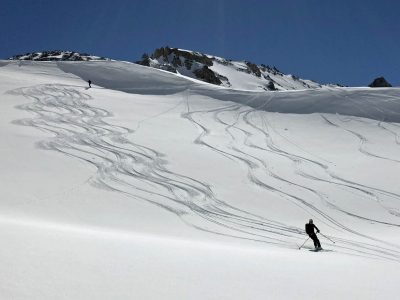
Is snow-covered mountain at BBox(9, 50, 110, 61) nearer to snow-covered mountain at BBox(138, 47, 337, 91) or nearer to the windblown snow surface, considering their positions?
snow-covered mountain at BBox(138, 47, 337, 91)

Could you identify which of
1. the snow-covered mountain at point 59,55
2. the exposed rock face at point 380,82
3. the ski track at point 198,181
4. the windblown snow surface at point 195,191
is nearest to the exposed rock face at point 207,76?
the snow-covered mountain at point 59,55

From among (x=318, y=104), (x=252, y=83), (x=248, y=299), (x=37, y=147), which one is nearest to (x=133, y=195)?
(x=37, y=147)

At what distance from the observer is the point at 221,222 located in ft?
48.9

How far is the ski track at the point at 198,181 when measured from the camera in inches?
566

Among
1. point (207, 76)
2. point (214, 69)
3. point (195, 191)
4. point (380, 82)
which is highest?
point (214, 69)

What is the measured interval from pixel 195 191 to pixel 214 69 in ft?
411

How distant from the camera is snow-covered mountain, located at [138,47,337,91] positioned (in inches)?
4729

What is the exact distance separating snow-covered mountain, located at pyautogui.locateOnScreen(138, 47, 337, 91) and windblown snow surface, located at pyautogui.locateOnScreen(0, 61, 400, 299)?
2809 inches

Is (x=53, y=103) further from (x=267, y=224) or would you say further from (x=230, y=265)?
(x=230, y=265)

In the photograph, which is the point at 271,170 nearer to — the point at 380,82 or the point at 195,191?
the point at 195,191

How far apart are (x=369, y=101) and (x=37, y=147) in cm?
2605

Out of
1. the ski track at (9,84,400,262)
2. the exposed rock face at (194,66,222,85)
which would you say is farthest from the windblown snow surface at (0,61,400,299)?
the exposed rock face at (194,66,222,85)

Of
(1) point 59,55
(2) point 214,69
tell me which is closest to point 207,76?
(2) point 214,69

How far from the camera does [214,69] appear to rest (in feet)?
458
